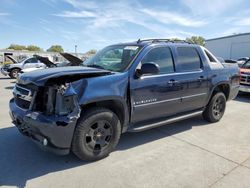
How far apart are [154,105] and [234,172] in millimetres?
1639

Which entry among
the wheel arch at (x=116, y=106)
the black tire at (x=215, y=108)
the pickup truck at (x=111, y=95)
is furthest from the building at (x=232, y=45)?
the wheel arch at (x=116, y=106)

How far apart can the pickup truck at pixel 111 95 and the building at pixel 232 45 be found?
35.0 meters

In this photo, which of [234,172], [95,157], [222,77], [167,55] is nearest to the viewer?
[234,172]

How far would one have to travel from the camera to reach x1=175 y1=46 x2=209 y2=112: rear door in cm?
486

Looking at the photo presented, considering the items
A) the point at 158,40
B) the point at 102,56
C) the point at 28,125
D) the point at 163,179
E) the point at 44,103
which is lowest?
the point at 163,179

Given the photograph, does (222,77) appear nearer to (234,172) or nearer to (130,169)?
(234,172)

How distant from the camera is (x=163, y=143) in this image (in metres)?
4.55

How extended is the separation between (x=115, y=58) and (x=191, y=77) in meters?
1.63

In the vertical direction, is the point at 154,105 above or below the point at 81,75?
below

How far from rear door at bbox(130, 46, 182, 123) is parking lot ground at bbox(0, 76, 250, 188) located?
59cm

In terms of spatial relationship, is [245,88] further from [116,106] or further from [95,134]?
[95,134]

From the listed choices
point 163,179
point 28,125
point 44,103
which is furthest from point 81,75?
point 163,179

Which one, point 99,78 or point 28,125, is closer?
point 28,125

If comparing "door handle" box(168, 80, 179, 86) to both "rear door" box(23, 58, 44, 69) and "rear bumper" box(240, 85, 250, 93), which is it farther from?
"rear door" box(23, 58, 44, 69)
